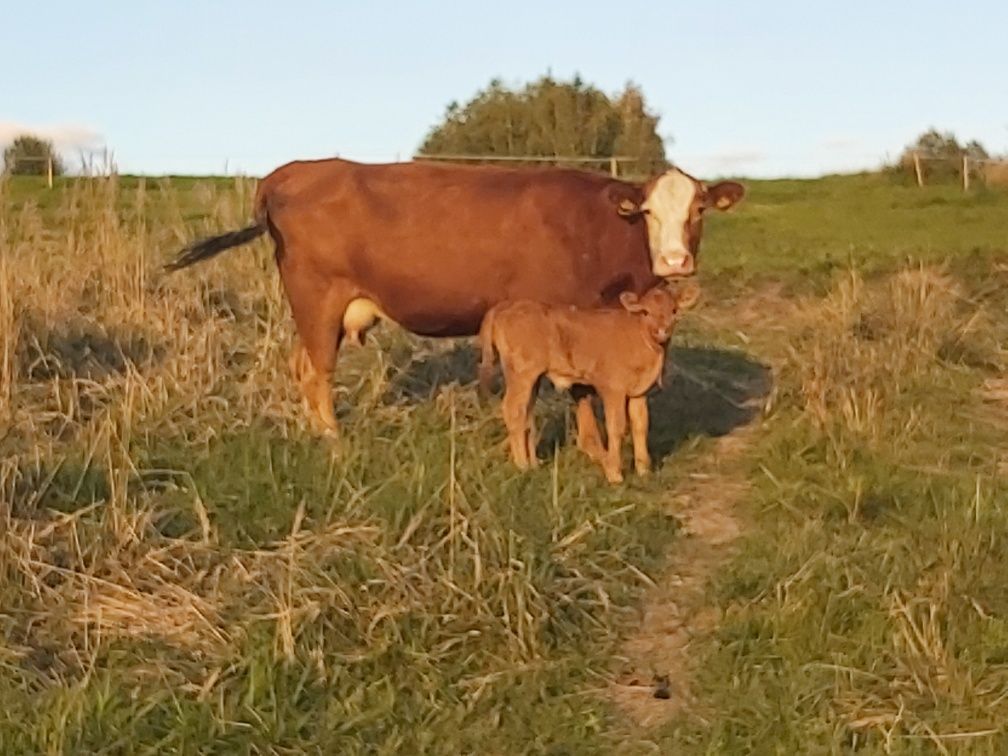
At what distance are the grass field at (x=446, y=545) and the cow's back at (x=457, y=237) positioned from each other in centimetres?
75

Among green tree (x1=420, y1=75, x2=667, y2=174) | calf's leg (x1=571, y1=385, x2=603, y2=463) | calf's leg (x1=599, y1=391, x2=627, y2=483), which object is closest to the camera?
calf's leg (x1=599, y1=391, x2=627, y2=483)

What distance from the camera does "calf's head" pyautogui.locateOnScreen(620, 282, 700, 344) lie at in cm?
796

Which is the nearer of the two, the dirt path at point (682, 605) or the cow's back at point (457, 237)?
the dirt path at point (682, 605)

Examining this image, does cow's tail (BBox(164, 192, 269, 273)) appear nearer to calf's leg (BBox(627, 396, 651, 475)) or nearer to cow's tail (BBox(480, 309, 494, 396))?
cow's tail (BBox(480, 309, 494, 396))

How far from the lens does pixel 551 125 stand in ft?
137

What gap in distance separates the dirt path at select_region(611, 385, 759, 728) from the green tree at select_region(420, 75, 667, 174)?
107 ft

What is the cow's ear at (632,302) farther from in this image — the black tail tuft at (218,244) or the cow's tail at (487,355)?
the black tail tuft at (218,244)

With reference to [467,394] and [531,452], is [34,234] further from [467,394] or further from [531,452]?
[531,452]

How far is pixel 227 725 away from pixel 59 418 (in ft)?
12.8

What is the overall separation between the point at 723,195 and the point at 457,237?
1.56 meters

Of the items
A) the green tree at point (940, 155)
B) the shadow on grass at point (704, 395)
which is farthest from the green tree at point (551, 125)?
the shadow on grass at point (704, 395)

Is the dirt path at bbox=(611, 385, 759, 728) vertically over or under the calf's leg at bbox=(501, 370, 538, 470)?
under

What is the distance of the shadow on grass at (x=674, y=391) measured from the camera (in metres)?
9.22

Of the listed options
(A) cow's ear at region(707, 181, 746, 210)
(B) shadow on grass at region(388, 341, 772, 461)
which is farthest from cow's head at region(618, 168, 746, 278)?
(B) shadow on grass at region(388, 341, 772, 461)
